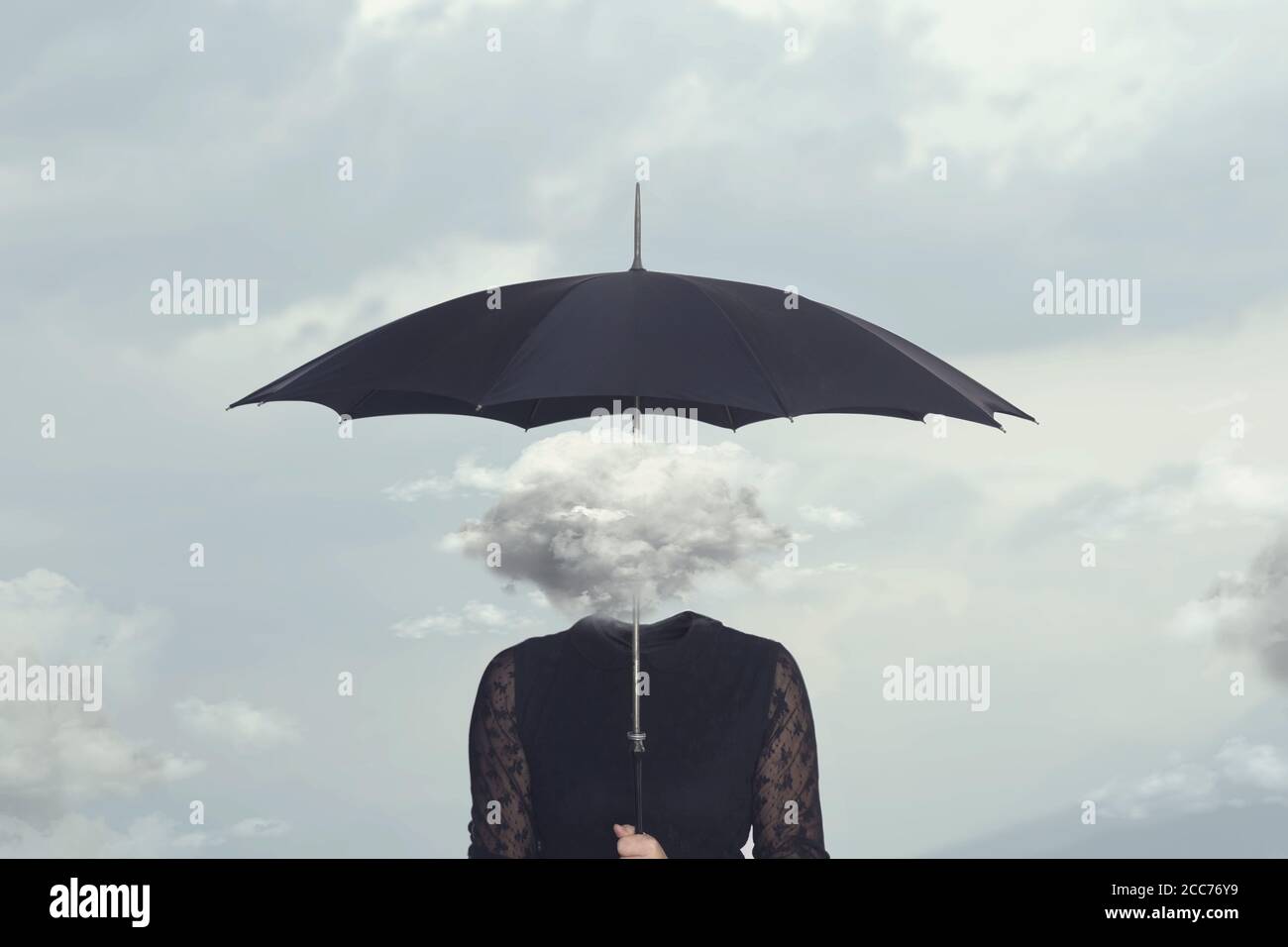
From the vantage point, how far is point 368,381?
14.8 feet

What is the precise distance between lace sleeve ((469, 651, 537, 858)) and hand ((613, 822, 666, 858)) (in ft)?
1.41

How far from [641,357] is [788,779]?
1.86 metres

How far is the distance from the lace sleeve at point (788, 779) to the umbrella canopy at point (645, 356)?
1.14m

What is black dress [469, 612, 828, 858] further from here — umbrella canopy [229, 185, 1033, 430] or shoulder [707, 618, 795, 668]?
umbrella canopy [229, 185, 1033, 430]

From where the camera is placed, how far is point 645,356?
4148mm

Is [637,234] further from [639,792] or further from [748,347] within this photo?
[639,792]

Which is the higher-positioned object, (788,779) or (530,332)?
(530,332)

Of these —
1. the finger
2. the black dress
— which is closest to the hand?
the finger

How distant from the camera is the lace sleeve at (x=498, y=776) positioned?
511 centimetres

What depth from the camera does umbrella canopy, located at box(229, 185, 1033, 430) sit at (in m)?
4.09

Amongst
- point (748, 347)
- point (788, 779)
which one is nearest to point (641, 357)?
point (748, 347)
